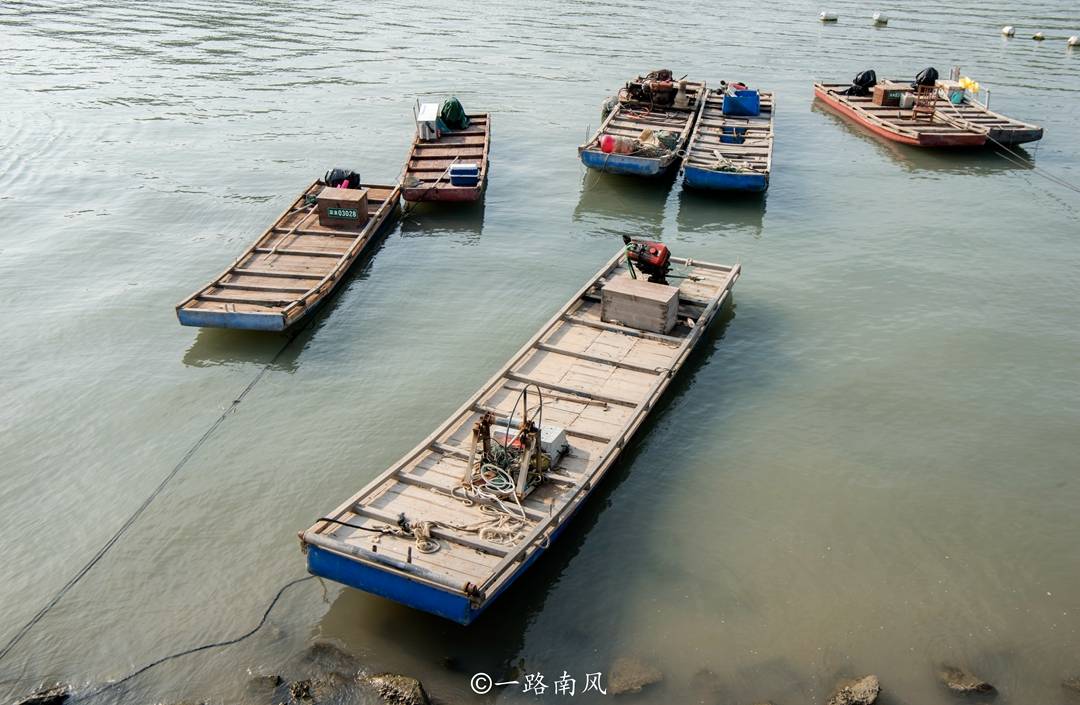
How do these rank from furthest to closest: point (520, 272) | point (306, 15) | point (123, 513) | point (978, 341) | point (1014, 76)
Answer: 1. point (306, 15)
2. point (1014, 76)
3. point (520, 272)
4. point (978, 341)
5. point (123, 513)

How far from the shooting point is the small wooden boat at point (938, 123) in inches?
1083

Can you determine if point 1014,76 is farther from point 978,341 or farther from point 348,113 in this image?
point 348,113

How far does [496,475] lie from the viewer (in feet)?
36.8

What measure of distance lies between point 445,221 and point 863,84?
20106 mm

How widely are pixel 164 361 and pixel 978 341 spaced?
52.5ft

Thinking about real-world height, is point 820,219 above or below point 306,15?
below

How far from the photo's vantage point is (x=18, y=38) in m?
38.2

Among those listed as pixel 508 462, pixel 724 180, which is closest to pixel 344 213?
pixel 724 180

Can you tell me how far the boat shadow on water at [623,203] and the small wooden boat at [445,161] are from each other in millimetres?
3078

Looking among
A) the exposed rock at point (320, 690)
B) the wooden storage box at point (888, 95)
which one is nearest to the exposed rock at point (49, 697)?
the exposed rock at point (320, 690)

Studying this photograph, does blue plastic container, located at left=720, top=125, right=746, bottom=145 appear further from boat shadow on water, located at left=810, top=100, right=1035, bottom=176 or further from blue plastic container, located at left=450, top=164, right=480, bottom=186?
blue plastic container, located at left=450, top=164, right=480, bottom=186

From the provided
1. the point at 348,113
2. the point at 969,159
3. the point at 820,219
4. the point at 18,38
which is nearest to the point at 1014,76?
the point at 969,159

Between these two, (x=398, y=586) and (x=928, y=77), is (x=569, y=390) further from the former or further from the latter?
(x=928, y=77)

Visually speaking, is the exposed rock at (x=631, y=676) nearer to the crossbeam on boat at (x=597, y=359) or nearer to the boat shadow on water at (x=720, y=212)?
the crossbeam on boat at (x=597, y=359)
